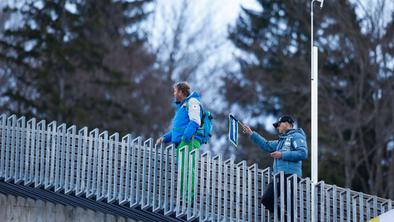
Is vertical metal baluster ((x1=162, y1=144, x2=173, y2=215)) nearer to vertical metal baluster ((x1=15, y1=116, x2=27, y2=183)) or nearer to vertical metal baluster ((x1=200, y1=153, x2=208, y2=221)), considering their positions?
vertical metal baluster ((x1=200, y1=153, x2=208, y2=221))

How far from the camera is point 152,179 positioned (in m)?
12.1

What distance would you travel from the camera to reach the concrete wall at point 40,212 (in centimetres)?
1348

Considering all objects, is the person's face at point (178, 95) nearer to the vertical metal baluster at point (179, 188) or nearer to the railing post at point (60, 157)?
the vertical metal baluster at point (179, 188)

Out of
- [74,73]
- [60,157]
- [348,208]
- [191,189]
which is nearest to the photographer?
[348,208]

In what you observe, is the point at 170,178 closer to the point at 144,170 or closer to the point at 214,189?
the point at 144,170

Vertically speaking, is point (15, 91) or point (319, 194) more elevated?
point (15, 91)

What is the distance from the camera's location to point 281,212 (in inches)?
421

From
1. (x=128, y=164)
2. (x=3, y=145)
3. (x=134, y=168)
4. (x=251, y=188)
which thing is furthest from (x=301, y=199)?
(x=3, y=145)

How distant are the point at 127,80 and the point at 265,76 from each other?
7302 millimetres

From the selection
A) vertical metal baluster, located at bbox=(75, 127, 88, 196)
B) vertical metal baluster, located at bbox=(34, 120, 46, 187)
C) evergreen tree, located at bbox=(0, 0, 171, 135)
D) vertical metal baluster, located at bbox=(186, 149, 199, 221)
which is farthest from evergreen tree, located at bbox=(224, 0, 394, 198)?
vertical metal baluster, located at bbox=(186, 149, 199, 221)

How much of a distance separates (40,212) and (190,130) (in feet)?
12.2

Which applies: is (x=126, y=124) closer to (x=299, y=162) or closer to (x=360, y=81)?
(x=360, y=81)

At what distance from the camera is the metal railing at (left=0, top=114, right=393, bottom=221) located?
34.6ft

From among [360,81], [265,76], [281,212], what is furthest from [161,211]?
[265,76]
